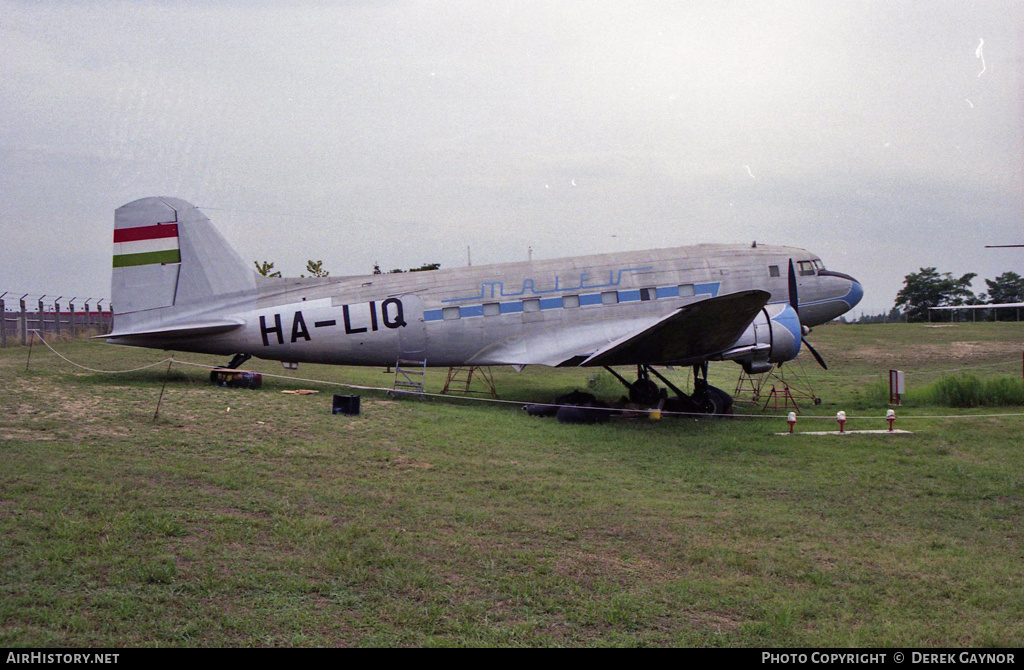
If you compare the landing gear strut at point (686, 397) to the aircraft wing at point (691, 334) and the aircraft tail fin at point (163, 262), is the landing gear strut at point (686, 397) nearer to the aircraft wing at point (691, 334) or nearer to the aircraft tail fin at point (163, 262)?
the aircraft wing at point (691, 334)

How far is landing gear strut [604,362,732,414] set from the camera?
1620 centimetres

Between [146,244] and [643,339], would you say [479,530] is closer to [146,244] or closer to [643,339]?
[643,339]

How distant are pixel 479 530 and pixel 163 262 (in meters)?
13.3

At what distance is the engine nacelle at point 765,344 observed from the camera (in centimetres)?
1513

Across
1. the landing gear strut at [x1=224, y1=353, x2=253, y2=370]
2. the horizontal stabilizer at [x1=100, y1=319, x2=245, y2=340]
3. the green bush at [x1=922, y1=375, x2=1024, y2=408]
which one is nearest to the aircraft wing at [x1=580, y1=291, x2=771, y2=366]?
the green bush at [x1=922, y1=375, x2=1024, y2=408]

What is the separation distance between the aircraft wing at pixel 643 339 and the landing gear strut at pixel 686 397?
721mm

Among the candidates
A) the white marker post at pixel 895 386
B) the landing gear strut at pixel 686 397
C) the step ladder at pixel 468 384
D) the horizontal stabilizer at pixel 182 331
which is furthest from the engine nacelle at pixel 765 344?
the horizontal stabilizer at pixel 182 331

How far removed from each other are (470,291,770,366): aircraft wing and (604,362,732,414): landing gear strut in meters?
0.72

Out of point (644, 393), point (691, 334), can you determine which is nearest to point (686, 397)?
point (644, 393)

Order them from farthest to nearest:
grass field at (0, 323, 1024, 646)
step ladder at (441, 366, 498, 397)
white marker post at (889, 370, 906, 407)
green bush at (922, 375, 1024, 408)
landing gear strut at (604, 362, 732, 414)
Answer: step ladder at (441, 366, 498, 397) < white marker post at (889, 370, 906, 407) < green bush at (922, 375, 1024, 408) < landing gear strut at (604, 362, 732, 414) < grass field at (0, 323, 1024, 646)

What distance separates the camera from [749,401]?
19469mm

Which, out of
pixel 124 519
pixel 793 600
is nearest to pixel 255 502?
pixel 124 519

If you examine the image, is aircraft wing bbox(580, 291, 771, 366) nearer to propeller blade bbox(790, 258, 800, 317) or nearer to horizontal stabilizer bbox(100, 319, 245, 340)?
propeller blade bbox(790, 258, 800, 317)

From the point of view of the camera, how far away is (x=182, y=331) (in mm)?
16250
